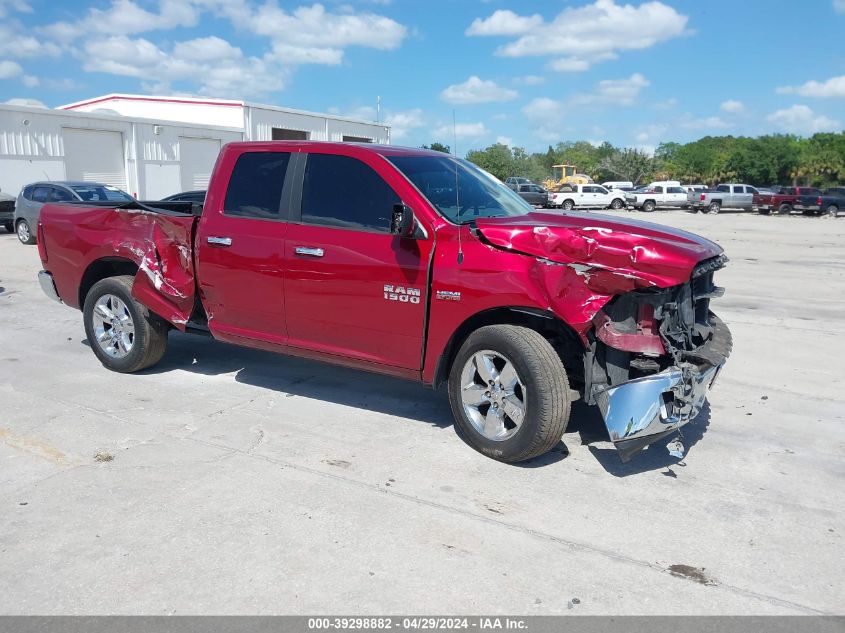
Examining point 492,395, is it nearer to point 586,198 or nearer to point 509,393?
point 509,393

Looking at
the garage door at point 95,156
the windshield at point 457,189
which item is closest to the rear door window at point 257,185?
the windshield at point 457,189

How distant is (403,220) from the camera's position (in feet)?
15.6

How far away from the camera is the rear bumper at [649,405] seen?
425cm

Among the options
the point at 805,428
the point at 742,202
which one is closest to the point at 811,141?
the point at 742,202

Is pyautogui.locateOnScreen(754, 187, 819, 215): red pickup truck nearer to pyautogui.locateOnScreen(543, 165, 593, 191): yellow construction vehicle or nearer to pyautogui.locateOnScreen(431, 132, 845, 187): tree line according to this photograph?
pyautogui.locateOnScreen(543, 165, 593, 191): yellow construction vehicle

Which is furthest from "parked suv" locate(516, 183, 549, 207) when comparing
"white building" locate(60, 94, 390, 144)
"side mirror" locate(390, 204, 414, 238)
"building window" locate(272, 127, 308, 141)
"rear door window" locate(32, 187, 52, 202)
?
"side mirror" locate(390, 204, 414, 238)

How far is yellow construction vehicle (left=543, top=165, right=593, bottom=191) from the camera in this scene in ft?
171

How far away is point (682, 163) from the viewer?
75312mm

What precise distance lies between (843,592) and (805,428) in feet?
7.91

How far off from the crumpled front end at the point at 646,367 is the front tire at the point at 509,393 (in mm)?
273

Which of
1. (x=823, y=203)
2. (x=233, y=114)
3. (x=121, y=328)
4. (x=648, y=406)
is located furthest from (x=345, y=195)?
(x=823, y=203)

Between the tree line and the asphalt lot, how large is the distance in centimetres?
4967

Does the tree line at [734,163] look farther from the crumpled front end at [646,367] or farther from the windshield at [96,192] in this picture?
the crumpled front end at [646,367]

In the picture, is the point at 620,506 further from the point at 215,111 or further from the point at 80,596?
the point at 215,111
